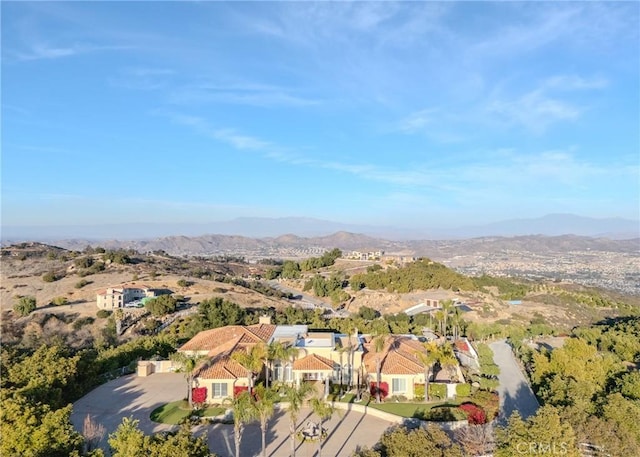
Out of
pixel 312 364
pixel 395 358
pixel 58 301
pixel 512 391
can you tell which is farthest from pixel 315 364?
pixel 58 301

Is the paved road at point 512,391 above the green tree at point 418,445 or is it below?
below

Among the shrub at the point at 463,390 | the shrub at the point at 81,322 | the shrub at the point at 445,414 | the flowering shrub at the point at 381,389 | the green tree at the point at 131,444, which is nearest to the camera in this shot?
the green tree at the point at 131,444

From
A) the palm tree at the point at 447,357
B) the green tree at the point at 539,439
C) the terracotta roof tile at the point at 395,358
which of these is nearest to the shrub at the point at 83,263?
the terracotta roof tile at the point at 395,358

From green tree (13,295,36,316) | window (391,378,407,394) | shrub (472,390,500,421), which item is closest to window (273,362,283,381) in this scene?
window (391,378,407,394)

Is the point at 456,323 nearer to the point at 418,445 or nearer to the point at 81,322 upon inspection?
the point at 418,445

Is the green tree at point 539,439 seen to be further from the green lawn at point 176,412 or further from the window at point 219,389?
the window at point 219,389

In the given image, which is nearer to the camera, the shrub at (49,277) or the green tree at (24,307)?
the green tree at (24,307)
